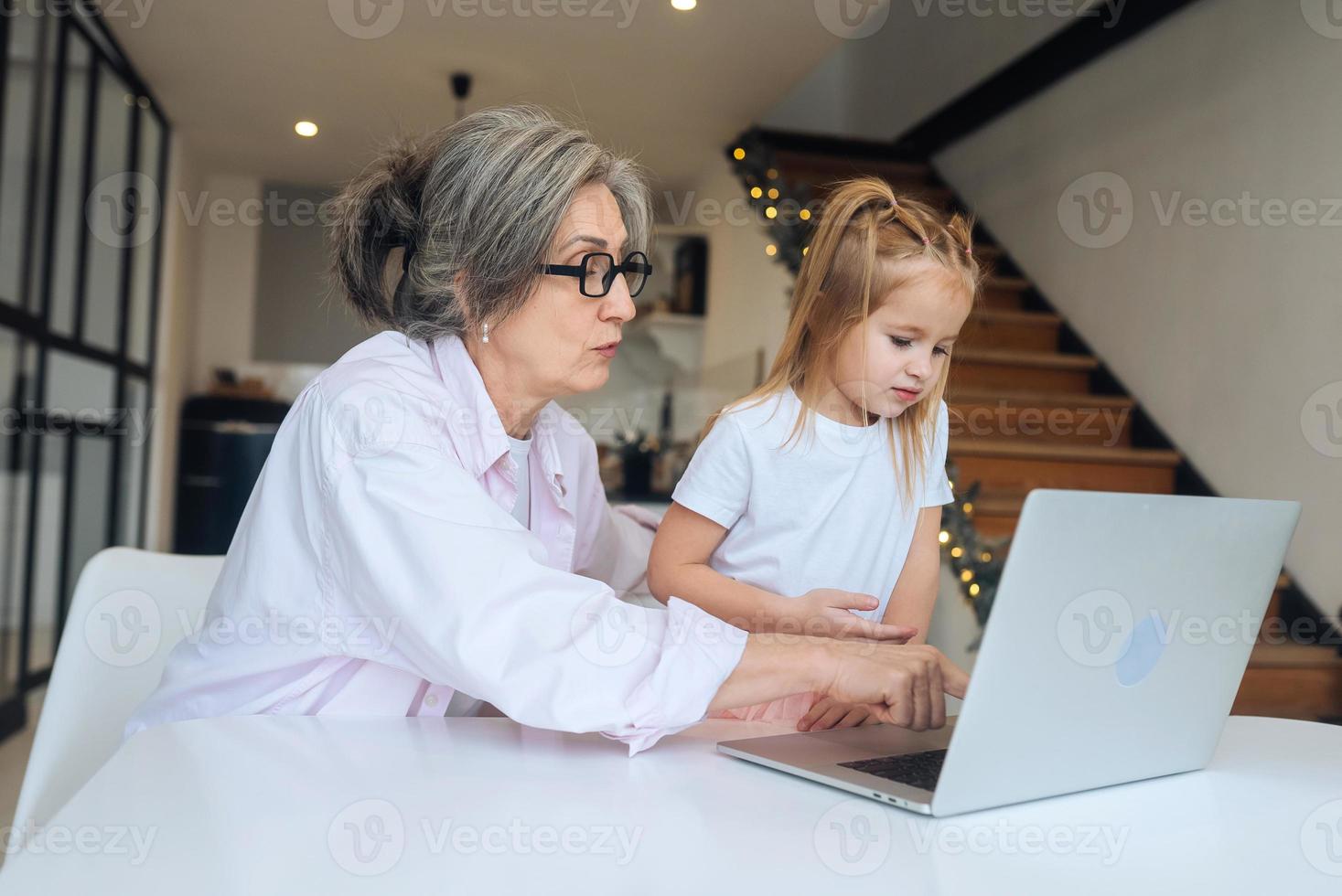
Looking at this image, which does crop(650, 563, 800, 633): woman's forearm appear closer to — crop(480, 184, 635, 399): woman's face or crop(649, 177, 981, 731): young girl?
crop(649, 177, 981, 731): young girl

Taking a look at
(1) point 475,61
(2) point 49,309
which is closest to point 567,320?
(2) point 49,309

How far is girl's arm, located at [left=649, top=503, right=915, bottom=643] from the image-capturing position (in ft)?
3.96

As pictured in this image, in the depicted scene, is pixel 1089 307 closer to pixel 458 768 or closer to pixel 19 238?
pixel 19 238

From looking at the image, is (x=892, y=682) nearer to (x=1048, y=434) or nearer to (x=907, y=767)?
(x=907, y=767)

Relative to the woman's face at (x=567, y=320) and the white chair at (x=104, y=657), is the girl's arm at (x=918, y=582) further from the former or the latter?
the white chair at (x=104, y=657)

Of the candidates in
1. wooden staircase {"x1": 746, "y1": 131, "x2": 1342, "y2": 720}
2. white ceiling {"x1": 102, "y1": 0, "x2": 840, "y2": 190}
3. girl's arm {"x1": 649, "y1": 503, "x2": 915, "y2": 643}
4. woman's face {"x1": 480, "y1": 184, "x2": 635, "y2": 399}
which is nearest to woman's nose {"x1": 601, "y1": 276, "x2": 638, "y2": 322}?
woman's face {"x1": 480, "y1": 184, "x2": 635, "y2": 399}

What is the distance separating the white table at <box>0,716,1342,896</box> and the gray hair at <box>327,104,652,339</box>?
1.80 feet

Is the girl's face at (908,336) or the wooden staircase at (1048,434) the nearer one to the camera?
the girl's face at (908,336)

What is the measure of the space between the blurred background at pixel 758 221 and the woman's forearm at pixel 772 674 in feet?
7.33

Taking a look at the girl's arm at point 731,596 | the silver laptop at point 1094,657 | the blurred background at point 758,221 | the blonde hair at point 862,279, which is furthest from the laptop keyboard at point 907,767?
the blurred background at point 758,221

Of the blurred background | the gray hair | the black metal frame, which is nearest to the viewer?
the gray hair

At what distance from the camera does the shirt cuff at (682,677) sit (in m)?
0.89

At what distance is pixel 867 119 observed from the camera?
6.78 metres

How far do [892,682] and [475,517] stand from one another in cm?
39
